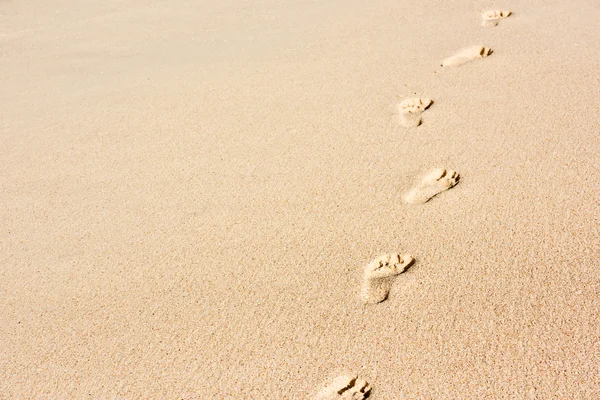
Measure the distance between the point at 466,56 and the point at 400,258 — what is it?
1.29 m

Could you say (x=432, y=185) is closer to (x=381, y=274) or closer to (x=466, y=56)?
(x=381, y=274)

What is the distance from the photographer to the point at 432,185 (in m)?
1.82

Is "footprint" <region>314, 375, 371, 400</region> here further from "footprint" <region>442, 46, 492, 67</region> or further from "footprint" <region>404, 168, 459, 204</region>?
"footprint" <region>442, 46, 492, 67</region>

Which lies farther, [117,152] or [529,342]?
[117,152]

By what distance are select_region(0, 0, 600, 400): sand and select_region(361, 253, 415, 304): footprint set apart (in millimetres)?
26

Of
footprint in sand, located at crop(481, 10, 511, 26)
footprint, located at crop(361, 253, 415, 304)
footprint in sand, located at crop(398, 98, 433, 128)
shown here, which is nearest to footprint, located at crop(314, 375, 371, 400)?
footprint, located at crop(361, 253, 415, 304)

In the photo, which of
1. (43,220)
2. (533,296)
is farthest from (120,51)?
(533,296)

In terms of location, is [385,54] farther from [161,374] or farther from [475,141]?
[161,374]

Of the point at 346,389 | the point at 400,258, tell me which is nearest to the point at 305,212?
the point at 400,258

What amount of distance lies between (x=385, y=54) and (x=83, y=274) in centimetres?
167

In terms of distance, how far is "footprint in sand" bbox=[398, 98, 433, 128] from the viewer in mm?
2135

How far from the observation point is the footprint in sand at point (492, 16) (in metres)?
2.72

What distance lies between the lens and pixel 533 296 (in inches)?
55.4

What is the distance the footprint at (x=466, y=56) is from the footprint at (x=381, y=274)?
3.96 ft
